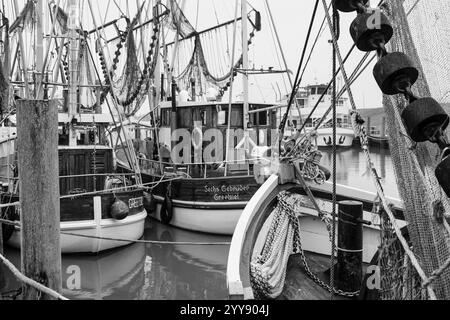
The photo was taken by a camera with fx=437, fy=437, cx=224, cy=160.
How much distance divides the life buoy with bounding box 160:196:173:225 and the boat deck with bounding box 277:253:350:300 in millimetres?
7151

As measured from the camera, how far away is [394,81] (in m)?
2.88

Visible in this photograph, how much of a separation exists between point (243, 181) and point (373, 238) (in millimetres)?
5833

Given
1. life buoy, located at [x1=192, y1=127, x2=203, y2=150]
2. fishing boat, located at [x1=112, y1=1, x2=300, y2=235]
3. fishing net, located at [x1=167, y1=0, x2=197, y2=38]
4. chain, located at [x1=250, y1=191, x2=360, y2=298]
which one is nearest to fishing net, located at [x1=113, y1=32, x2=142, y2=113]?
fishing boat, located at [x1=112, y1=1, x2=300, y2=235]

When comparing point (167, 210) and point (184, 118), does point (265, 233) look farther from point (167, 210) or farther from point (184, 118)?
point (184, 118)

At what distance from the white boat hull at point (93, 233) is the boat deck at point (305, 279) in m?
5.29

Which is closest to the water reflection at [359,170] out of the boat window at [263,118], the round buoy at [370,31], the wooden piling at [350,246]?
the boat window at [263,118]

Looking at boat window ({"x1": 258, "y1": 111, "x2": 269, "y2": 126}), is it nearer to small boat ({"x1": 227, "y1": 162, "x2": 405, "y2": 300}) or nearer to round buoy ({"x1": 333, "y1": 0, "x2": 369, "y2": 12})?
small boat ({"x1": 227, "y1": 162, "x2": 405, "y2": 300})

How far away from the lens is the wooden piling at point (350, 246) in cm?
512

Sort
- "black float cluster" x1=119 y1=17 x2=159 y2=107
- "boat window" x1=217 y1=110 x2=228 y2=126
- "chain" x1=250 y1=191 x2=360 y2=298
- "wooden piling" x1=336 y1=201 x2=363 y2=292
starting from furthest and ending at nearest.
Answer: "black float cluster" x1=119 y1=17 x2=159 y2=107
"boat window" x1=217 y1=110 x2=228 y2=126
"wooden piling" x1=336 y1=201 x2=363 y2=292
"chain" x1=250 y1=191 x2=360 y2=298

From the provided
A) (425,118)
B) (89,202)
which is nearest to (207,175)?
(89,202)

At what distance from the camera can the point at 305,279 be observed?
5645mm

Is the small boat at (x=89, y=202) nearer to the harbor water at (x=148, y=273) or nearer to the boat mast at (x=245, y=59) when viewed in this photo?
the harbor water at (x=148, y=273)

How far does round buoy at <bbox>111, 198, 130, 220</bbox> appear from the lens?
411 inches

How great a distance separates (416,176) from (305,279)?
2.84 meters
